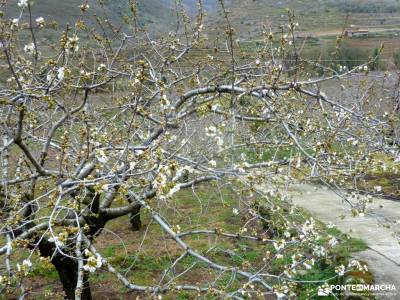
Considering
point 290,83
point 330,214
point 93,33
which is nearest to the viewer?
point 290,83

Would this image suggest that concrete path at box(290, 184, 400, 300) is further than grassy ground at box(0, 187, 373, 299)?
No

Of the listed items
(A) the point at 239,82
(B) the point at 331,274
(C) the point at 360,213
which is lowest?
(B) the point at 331,274

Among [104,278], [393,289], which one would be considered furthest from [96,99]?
[393,289]

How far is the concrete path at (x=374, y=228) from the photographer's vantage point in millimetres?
5722

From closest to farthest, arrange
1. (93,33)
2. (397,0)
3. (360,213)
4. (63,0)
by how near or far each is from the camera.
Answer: (360,213)
(93,33)
(397,0)
(63,0)

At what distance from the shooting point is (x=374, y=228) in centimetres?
791

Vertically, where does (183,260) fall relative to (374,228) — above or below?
below

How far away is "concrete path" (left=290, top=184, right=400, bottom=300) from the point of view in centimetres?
572

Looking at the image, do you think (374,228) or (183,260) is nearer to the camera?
(374,228)

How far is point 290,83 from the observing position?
4.60 metres

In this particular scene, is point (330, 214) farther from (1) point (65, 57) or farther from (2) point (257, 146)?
(1) point (65, 57)

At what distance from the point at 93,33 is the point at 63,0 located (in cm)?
5040

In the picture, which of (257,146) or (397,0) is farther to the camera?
(397,0)

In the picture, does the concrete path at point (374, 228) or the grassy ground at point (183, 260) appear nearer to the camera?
the concrete path at point (374, 228)
